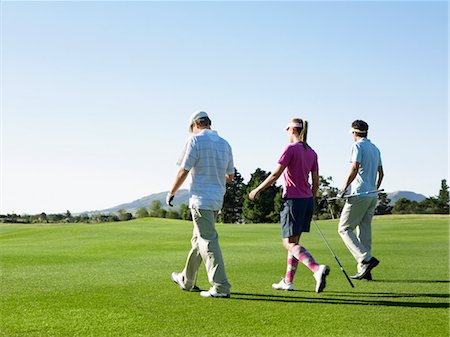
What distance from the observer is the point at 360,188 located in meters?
9.02

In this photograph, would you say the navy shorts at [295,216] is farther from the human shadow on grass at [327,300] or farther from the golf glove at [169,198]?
the golf glove at [169,198]

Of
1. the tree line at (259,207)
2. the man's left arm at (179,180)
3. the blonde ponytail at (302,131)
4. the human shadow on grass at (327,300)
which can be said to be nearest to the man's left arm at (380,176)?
the blonde ponytail at (302,131)

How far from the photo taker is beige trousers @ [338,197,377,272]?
29.1 feet

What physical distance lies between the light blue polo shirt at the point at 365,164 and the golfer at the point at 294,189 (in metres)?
1.49

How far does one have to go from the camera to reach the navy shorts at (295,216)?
7.47 meters

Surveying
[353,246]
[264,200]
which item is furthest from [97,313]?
[264,200]

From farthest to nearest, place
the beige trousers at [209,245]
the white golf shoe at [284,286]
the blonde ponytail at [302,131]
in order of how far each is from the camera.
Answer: the blonde ponytail at [302,131] < the white golf shoe at [284,286] < the beige trousers at [209,245]

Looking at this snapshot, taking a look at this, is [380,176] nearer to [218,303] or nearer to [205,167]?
[205,167]

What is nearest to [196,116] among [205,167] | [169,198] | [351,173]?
[205,167]

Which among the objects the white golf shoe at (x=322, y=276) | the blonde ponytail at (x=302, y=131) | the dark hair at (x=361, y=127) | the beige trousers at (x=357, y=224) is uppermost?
the dark hair at (x=361, y=127)

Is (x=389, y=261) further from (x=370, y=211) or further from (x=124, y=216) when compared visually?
(x=124, y=216)

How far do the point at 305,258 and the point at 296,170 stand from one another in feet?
3.70

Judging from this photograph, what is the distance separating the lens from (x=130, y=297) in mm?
6680

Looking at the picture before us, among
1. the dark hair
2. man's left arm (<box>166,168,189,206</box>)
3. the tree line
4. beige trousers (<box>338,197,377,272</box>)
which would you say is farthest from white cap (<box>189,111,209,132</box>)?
the tree line
